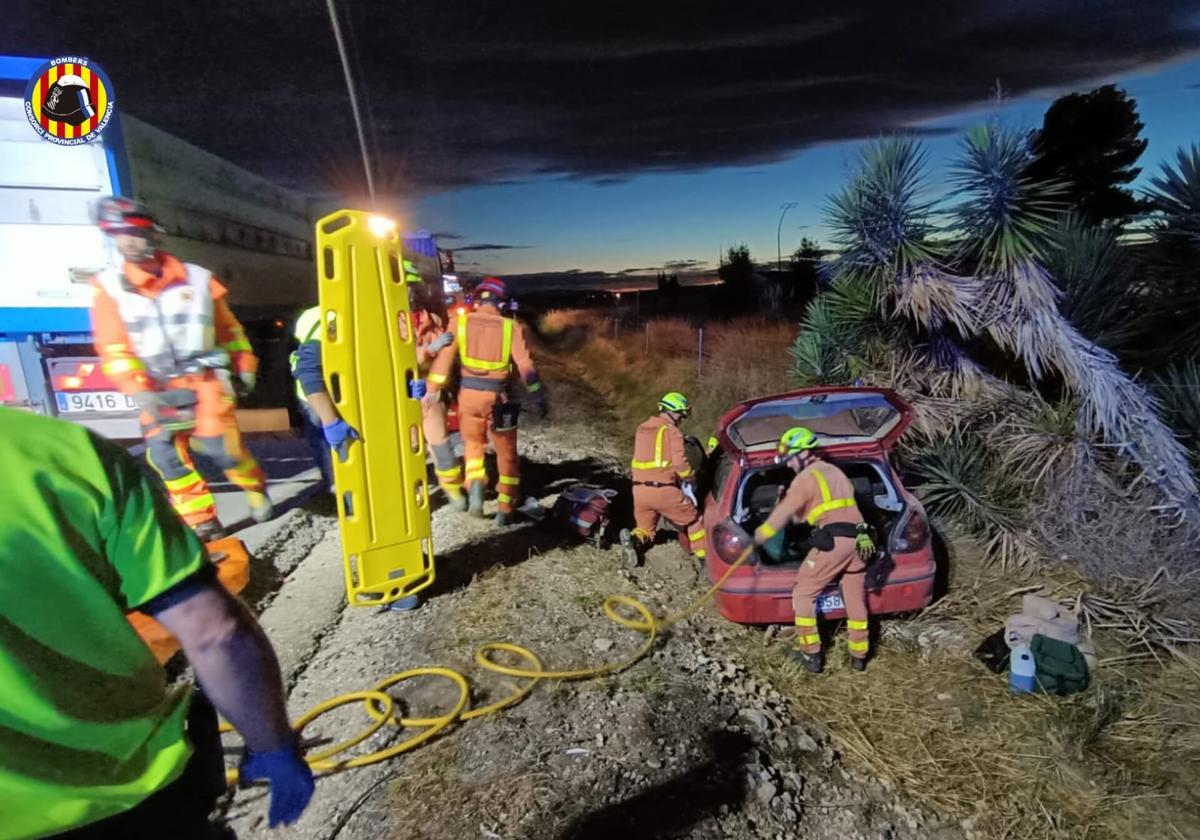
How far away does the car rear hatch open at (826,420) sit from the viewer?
442cm

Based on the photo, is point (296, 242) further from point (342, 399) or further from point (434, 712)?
point (434, 712)

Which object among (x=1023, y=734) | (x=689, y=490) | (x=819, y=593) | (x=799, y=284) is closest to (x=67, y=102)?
(x=689, y=490)

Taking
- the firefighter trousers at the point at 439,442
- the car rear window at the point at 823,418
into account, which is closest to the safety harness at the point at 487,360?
the firefighter trousers at the point at 439,442

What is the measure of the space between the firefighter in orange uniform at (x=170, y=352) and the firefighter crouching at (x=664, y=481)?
2779mm

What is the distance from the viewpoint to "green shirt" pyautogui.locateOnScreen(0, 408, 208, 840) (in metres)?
1.00

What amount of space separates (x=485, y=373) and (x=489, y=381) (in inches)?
2.8

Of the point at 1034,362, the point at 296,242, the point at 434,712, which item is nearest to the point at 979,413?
the point at 1034,362

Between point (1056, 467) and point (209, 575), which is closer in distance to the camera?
point (209, 575)

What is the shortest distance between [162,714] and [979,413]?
6.11 meters

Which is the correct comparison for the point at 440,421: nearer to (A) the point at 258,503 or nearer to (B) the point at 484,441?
(B) the point at 484,441

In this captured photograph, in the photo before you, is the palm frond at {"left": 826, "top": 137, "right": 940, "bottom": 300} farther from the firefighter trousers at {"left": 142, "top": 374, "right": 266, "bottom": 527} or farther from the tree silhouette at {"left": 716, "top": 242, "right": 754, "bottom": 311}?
the tree silhouette at {"left": 716, "top": 242, "right": 754, "bottom": 311}

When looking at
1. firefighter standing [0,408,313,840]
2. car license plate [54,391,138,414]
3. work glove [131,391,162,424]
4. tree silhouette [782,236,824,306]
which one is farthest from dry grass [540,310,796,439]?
firefighter standing [0,408,313,840]

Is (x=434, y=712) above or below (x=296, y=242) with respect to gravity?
below

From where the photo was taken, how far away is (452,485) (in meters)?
6.08
